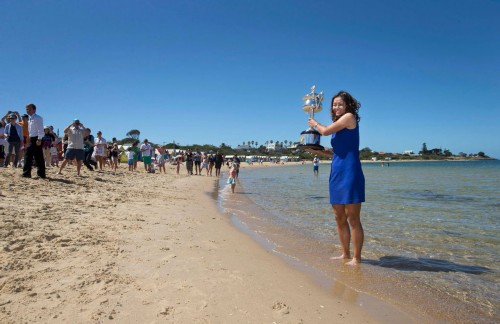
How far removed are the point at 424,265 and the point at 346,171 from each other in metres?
1.65

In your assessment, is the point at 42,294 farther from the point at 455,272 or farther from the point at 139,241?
the point at 455,272

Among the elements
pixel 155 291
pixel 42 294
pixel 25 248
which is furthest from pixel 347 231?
pixel 25 248

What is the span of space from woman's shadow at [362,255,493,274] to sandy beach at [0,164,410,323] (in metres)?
1.23

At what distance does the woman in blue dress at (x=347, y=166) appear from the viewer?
3469 millimetres

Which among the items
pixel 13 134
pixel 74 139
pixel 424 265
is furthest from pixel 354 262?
pixel 13 134

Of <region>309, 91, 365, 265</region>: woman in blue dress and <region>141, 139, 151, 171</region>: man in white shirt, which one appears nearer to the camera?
<region>309, 91, 365, 265</region>: woman in blue dress

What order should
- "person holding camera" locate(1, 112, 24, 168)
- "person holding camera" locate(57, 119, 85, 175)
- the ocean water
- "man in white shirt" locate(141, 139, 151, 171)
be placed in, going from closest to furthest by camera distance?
the ocean water → "person holding camera" locate(1, 112, 24, 168) → "person holding camera" locate(57, 119, 85, 175) → "man in white shirt" locate(141, 139, 151, 171)

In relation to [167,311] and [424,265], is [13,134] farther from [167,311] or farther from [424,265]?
[424,265]

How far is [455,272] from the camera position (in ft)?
12.0

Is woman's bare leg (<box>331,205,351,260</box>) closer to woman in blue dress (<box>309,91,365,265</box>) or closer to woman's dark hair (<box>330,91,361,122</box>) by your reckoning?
woman in blue dress (<box>309,91,365,265</box>)

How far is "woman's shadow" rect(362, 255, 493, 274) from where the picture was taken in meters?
3.72

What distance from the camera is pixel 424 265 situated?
3852 mm

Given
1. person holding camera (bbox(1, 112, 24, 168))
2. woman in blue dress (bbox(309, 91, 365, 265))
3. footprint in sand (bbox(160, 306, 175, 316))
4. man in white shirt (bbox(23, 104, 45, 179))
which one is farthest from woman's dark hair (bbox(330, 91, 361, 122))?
person holding camera (bbox(1, 112, 24, 168))

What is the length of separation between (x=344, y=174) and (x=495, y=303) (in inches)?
70.8
